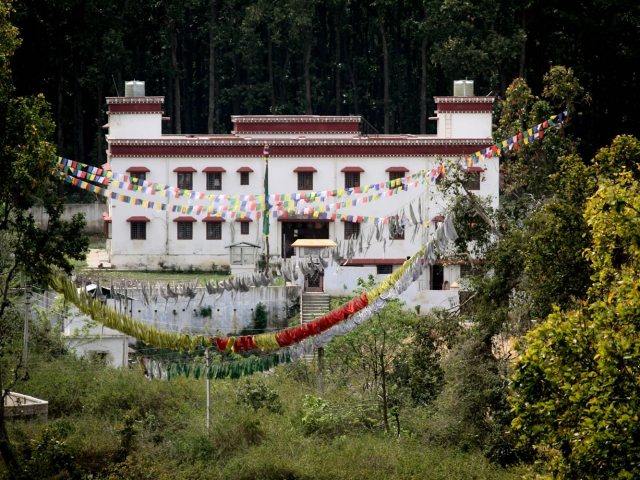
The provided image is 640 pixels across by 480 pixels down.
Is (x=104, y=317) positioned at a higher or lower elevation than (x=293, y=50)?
lower

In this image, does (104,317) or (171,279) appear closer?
(104,317)

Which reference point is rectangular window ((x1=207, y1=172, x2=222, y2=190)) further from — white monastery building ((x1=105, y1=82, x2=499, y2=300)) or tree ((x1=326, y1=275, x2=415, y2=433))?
tree ((x1=326, y1=275, x2=415, y2=433))

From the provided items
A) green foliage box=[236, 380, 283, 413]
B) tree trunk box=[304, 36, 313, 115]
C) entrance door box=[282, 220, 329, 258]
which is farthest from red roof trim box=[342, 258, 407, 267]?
green foliage box=[236, 380, 283, 413]

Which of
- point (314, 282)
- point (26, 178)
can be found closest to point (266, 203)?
point (314, 282)

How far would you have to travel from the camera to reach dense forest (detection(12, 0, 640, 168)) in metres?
48.8

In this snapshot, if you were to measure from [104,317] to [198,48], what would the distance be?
1775 inches

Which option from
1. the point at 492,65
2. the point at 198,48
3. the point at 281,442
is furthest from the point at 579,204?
the point at 198,48

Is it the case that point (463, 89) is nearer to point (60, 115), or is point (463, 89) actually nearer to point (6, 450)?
point (60, 115)

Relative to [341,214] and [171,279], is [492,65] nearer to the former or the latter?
[341,214]

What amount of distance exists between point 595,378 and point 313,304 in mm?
26890

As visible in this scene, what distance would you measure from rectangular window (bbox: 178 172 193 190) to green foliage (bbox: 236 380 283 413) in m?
22.6

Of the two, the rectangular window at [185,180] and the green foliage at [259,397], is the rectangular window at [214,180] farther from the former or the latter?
the green foliage at [259,397]

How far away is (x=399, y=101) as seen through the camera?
64.9m

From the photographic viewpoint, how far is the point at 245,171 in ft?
161
